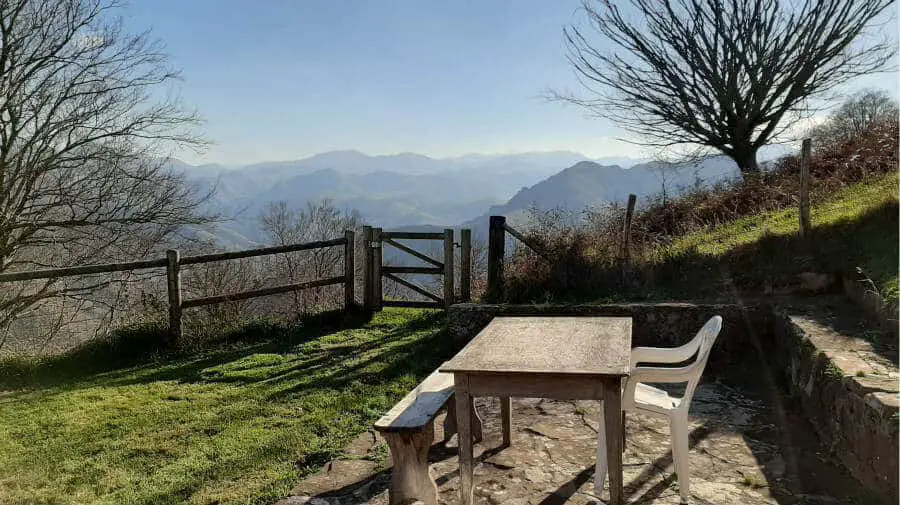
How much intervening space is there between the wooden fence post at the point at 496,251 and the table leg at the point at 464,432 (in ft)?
15.8

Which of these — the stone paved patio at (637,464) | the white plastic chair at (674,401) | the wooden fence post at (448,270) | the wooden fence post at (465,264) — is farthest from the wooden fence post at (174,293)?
the white plastic chair at (674,401)

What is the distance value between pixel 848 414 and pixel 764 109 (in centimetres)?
1038

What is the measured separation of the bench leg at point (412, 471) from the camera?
3.15m

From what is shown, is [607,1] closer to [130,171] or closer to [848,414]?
[130,171]

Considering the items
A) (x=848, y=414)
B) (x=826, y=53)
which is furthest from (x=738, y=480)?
(x=826, y=53)

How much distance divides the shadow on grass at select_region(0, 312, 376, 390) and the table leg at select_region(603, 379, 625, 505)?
5.04 metres

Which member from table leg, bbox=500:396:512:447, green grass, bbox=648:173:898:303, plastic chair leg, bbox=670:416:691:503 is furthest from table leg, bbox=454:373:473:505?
green grass, bbox=648:173:898:303

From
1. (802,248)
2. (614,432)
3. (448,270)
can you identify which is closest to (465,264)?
(448,270)

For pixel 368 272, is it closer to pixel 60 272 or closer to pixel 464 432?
pixel 60 272

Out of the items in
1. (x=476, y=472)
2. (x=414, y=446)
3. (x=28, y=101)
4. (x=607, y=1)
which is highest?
(x=607, y=1)

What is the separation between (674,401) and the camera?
11.5 feet

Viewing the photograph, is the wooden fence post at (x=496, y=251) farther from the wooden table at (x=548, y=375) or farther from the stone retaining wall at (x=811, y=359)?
the wooden table at (x=548, y=375)

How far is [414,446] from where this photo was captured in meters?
3.15

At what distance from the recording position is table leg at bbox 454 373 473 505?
10.2 feet
